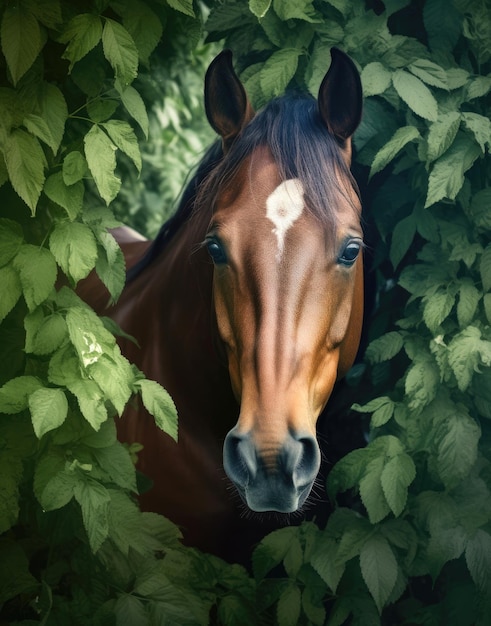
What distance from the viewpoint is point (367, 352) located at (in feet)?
9.50

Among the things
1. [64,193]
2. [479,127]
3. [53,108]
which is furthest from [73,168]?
[479,127]

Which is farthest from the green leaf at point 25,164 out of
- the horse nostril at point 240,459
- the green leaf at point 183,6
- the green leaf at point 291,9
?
the green leaf at point 291,9

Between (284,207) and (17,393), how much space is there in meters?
0.87

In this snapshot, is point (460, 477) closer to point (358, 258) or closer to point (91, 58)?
point (358, 258)

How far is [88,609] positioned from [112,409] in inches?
21.9

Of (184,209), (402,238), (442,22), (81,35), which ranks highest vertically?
(81,35)

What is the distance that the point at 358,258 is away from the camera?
2.79m

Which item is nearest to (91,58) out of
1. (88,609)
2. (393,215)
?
(393,215)

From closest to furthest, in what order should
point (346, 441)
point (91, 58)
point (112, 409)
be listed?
point (91, 58)
point (112, 409)
point (346, 441)

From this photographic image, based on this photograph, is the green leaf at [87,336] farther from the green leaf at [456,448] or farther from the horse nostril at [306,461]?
the green leaf at [456,448]

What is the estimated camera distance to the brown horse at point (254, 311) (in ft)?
7.89

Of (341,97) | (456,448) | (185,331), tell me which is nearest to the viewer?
(456,448)

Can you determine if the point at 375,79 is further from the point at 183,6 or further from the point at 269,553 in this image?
the point at 269,553

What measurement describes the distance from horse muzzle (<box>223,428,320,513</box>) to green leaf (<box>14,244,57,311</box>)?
595 millimetres
